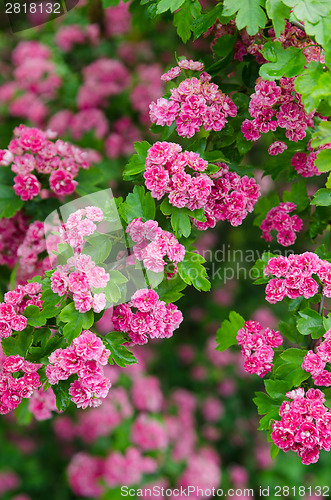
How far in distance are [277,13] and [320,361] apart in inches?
33.7

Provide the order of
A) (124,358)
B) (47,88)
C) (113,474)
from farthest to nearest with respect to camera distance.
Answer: (47,88) < (113,474) < (124,358)

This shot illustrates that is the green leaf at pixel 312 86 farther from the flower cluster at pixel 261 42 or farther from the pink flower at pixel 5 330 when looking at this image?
the pink flower at pixel 5 330

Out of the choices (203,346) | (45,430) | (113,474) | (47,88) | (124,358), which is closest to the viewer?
(124,358)

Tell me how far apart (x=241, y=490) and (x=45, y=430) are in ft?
4.32

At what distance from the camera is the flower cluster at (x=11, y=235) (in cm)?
197

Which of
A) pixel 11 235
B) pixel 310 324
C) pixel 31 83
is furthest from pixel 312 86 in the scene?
pixel 31 83

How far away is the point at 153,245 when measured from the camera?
1315 millimetres

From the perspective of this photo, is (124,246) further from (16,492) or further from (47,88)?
(16,492)

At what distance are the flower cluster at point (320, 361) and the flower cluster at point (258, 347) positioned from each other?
131mm

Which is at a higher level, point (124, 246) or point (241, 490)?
point (124, 246)

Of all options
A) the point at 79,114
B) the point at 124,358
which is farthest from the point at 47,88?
the point at 124,358

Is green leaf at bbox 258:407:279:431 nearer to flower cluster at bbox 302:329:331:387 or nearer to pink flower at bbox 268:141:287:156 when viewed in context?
flower cluster at bbox 302:329:331:387

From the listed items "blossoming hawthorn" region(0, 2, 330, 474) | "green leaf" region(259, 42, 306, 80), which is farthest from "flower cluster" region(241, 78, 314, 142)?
"green leaf" region(259, 42, 306, 80)

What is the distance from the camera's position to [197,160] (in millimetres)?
1370
